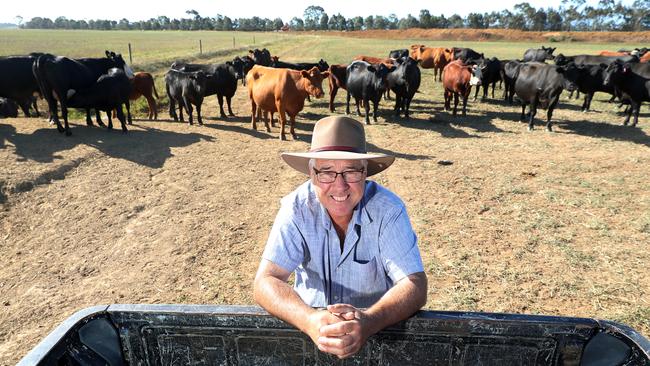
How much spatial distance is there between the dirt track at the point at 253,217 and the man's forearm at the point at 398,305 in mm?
2231

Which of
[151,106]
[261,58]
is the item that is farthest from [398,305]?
[261,58]

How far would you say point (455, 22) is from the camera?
106000mm

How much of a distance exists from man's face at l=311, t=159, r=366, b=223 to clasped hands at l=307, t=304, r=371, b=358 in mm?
546

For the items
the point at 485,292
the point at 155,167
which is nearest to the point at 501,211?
the point at 485,292

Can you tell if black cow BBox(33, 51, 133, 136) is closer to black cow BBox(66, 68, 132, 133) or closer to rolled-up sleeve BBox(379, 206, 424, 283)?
black cow BBox(66, 68, 132, 133)

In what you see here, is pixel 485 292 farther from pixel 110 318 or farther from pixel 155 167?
pixel 155 167

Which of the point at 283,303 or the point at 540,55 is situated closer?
the point at 283,303

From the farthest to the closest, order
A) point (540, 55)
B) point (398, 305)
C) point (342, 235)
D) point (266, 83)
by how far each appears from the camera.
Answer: point (540, 55) → point (266, 83) → point (342, 235) → point (398, 305)

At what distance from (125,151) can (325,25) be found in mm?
140870

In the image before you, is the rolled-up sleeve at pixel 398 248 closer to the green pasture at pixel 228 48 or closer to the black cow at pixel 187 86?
the black cow at pixel 187 86

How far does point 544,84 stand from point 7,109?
13.9m

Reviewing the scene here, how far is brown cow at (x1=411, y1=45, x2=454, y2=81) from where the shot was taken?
19067 millimetres

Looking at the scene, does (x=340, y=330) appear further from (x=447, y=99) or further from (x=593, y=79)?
(x=593, y=79)

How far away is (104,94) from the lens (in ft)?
29.9
